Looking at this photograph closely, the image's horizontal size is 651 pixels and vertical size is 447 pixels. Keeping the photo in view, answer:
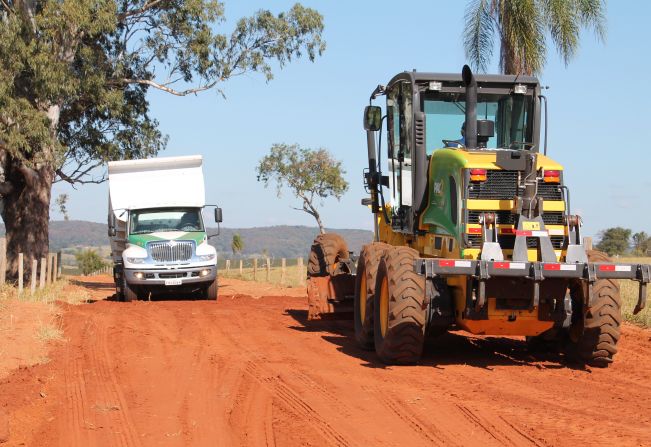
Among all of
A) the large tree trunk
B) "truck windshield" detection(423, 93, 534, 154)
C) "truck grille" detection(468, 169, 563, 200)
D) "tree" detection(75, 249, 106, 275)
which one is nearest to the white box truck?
the large tree trunk

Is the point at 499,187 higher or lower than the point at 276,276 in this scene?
higher

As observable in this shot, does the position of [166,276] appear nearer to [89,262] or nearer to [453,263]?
[453,263]

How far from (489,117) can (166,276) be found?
10735mm

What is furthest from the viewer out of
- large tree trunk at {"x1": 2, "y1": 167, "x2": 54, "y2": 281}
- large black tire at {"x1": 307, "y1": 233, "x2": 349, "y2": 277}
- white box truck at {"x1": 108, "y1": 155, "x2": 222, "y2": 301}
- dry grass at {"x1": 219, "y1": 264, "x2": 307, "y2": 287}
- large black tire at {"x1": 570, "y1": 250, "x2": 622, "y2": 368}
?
dry grass at {"x1": 219, "y1": 264, "x2": 307, "y2": 287}

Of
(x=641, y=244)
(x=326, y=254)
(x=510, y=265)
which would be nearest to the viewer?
(x=510, y=265)

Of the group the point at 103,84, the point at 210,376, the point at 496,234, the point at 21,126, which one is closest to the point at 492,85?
the point at 496,234

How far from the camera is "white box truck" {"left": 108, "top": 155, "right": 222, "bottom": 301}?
21.1 m

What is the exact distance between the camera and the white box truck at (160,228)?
21.1 m

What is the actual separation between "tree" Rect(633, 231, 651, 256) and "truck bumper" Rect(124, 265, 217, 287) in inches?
2038

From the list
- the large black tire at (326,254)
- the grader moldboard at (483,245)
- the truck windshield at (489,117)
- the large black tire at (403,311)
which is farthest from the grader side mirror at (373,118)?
the large black tire at (326,254)

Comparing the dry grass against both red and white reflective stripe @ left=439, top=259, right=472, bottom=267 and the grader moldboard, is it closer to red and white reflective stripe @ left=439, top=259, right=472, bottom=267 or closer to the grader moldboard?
the grader moldboard

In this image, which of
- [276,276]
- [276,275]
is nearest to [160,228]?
[276,276]

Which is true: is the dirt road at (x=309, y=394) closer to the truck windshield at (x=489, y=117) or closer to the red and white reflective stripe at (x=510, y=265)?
the red and white reflective stripe at (x=510, y=265)

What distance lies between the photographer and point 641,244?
7275 centimetres
